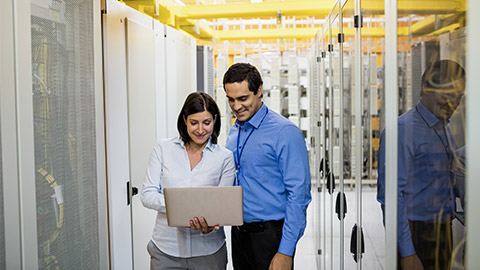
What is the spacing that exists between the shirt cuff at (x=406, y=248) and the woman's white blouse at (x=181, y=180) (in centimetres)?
105

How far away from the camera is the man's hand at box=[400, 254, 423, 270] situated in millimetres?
1359

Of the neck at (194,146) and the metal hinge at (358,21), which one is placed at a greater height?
the metal hinge at (358,21)

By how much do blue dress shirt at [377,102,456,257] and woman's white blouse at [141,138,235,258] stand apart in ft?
3.55

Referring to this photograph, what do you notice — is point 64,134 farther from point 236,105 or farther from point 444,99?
point 444,99

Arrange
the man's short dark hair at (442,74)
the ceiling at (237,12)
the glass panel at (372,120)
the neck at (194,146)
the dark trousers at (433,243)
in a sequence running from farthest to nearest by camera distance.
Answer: the ceiling at (237,12)
the neck at (194,146)
the glass panel at (372,120)
the dark trousers at (433,243)
the man's short dark hair at (442,74)

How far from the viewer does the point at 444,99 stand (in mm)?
1142

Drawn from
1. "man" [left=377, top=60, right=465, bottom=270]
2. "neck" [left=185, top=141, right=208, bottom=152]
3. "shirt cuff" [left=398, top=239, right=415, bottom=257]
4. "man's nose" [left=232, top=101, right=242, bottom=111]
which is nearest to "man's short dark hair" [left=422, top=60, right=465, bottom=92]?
"man" [left=377, top=60, right=465, bottom=270]

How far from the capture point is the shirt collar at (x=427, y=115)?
1.20 metres

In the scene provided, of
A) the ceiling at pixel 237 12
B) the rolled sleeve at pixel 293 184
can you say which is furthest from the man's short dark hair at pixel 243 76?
the ceiling at pixel 237 12

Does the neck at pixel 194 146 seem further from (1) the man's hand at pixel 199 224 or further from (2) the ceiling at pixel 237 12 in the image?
(2) the ceiling at pixel 237 12

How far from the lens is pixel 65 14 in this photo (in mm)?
2045

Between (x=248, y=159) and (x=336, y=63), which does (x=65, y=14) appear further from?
(x=336, y=63)

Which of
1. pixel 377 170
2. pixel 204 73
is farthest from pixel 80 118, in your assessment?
pixel 204 73

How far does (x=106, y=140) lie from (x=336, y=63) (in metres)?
→ 1.47
